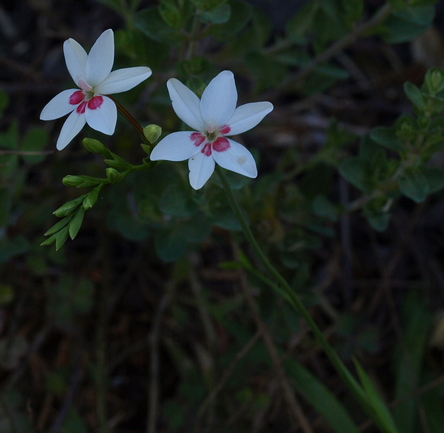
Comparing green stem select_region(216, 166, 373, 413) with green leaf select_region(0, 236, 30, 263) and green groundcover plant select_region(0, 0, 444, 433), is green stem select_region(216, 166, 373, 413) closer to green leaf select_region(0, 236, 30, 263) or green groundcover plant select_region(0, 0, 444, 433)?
green groundcover plant select_region(0, 0, 444, 433)

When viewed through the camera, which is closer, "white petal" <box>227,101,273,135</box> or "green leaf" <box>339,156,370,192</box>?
"white petal" <box>227,101,273,135</box>

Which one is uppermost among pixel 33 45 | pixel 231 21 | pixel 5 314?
pixel 33 45

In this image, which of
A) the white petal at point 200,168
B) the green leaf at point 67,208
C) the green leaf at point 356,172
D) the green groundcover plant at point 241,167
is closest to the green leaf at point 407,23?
the green groundcover plant at point 241,167

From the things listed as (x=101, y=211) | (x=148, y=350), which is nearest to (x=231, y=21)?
(x=101, y=211)

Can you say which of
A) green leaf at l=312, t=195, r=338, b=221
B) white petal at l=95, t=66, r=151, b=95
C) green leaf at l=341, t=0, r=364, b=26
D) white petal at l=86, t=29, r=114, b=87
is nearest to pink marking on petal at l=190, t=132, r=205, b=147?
white petal at l=95, t=66, r=151, b=95

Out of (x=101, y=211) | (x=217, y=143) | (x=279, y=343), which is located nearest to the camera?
(x=217, y=143)

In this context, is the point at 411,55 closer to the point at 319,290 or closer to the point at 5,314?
the point at 319,290
